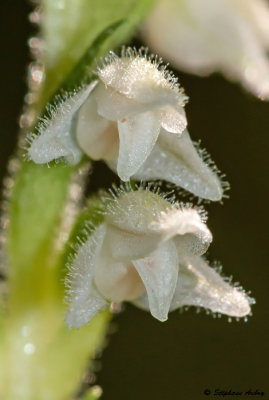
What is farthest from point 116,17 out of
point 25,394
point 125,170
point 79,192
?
Result: point 25,394

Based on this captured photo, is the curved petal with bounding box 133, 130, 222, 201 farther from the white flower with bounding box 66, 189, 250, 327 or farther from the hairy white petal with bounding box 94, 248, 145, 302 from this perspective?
the hairy white petal with bounding box 94, 248, 145, 302

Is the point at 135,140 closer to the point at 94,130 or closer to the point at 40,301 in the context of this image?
the point at 94,130

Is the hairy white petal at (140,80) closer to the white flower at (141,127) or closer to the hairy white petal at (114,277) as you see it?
the white flower at (141,127)

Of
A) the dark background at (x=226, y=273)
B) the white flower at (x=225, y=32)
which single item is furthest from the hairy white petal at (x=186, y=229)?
the dark background at (x=226, y=273)

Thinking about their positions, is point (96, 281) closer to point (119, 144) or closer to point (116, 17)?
point (119, 144)

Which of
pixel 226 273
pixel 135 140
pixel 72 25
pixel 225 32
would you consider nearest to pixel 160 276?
pixel 135 140
